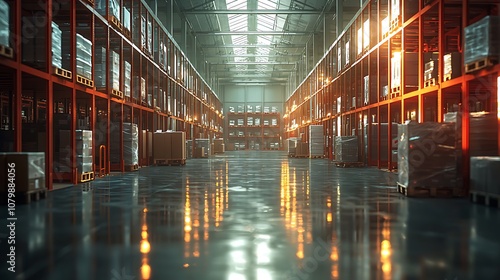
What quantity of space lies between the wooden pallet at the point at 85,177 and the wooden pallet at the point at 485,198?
731 cm

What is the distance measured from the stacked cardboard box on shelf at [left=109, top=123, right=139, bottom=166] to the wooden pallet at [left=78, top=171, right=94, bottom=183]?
264 centimetres

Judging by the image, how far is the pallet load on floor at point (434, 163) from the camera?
21.7 ft

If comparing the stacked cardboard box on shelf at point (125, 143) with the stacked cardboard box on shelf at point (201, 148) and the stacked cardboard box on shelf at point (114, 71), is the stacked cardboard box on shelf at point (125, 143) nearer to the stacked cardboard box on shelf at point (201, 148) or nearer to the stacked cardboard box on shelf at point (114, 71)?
the stacked cardboard box on shelf at point (114, 71)

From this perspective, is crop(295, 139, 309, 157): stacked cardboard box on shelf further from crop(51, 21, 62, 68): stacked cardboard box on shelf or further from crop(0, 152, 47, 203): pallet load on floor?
crop(0, 152, 47, 203): pallet load on floor

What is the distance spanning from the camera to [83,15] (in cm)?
982

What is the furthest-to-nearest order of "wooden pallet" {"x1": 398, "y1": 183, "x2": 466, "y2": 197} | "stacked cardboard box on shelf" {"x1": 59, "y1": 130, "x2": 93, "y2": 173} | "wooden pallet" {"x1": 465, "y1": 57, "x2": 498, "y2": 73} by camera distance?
"stacked cardboard box on shelf" {"x1": 59, "y1": 130, "x2": 93, "y2": 173} < "wooden pallet" {"x1": 398, "y1": 183, "x2": 466, "y2": 197} < "wooden pallet" {"x1": 465, "y1": 57, "x2": 498, "y2": 73}

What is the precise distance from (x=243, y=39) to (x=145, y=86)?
721 inches

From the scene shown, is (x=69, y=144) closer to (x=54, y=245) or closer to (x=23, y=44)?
(x=23, y=44)

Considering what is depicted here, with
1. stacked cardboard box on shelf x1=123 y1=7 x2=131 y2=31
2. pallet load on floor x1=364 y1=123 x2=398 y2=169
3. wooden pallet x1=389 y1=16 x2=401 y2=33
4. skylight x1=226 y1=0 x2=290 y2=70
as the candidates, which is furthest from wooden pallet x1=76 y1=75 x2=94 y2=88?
skylight x1=226 y1=0 x2=290 y2=70

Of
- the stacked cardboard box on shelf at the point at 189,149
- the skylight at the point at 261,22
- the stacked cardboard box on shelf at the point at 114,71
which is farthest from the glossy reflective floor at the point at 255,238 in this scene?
the skylight at the point at 261,22

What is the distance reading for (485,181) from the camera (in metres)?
5.86

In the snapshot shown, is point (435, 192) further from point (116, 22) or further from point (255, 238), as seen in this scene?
point (116, 22)

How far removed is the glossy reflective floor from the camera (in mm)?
2824

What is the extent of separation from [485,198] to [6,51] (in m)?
7.14
